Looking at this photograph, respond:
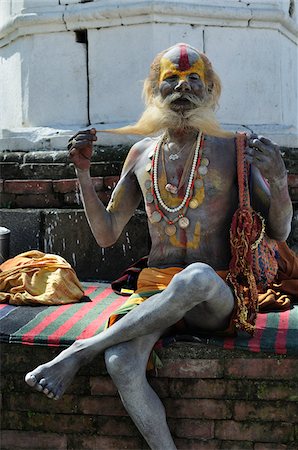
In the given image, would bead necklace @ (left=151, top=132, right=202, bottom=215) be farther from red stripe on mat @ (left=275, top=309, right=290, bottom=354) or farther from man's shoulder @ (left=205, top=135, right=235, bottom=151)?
red stripe on mat @ (left=275, top=309, right=290, bottom=354)

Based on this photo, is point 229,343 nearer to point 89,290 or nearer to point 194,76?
point 194,76

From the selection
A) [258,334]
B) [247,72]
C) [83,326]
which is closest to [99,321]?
[83,326]

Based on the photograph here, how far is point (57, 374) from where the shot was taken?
10.9 feet

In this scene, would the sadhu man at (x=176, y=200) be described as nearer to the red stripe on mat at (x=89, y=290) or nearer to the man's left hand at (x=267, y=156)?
the man's left hand at (x=267, y=156)

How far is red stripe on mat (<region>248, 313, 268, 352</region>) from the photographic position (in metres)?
3.39

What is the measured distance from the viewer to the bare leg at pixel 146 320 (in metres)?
3.26

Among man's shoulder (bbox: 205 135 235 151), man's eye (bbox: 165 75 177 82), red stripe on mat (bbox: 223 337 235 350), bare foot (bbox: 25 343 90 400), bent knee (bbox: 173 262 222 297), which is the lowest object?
bare foot (bbox: 25 343 90 400)

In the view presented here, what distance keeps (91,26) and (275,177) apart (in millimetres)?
2664

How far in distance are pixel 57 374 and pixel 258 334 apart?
3.43ft

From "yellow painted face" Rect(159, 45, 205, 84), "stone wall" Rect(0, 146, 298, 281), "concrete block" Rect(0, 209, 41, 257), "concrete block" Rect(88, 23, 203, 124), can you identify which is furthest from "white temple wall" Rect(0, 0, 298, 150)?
"yellow painted face" Rect(159, 45, 205, 84)

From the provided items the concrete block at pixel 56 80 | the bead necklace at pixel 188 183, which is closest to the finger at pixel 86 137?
the bead necklace at pixel 188 183

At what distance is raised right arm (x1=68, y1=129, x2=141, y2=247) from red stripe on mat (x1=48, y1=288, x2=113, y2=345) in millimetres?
468

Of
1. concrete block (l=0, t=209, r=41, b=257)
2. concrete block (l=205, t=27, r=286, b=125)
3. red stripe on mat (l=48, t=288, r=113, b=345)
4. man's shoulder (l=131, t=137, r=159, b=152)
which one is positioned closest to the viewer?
red stripe on mat (l=48, t=288, r=113, b=345)

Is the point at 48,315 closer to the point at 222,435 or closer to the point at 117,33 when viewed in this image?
the point at 222,435
